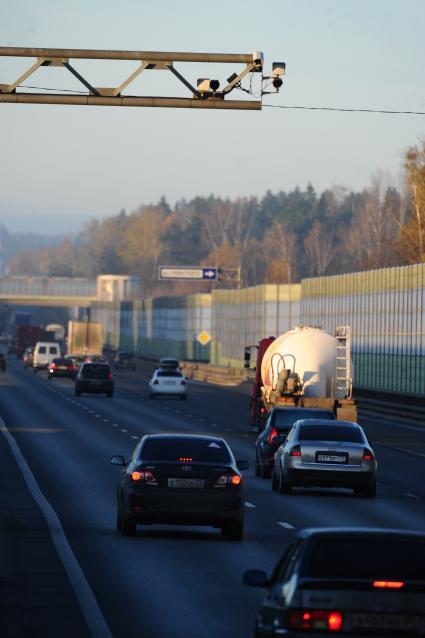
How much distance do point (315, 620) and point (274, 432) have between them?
76.4 feet

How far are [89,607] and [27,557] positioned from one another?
13.1 ft

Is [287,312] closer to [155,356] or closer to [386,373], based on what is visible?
[386,373]

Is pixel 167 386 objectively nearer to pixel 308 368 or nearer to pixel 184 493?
pixel 308 368

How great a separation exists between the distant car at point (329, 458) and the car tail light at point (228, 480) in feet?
24.4

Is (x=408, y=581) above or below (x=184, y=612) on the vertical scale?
above

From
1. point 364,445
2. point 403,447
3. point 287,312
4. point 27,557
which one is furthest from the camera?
point 287,312

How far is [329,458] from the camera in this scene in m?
28.2

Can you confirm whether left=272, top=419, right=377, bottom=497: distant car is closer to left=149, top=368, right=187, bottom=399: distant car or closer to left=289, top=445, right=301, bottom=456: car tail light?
left=289, top=445, right=301, bottom=456: car tail light

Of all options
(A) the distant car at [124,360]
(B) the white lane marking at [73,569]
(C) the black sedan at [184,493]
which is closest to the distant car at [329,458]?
(B) the white lane marking at [73,569]

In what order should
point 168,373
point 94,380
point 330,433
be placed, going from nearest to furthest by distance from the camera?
1. point 330,433
2. point 94,380
3. point 168,373

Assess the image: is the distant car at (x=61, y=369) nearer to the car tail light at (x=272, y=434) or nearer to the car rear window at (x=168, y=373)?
the car rear window at (x=168, y=373)

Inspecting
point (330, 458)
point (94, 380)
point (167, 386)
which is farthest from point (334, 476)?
point (167, 386)

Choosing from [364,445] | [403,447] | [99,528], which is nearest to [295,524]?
[99,528]

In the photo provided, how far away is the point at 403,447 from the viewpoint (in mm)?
46344
